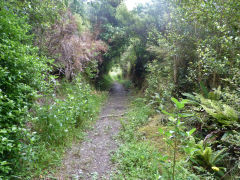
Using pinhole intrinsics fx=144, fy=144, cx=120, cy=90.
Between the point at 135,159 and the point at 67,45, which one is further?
the point at 67,45

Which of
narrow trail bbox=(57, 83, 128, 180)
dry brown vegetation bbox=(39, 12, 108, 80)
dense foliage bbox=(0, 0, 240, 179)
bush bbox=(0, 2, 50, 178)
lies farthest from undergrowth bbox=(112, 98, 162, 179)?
dry brown vegetation bbox=(39, 12, 108, 80)

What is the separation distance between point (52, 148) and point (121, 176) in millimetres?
1491

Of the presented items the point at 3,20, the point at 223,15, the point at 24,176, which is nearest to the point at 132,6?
the point at 223,15

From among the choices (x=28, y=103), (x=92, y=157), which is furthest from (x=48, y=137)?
(x=92, y=157)

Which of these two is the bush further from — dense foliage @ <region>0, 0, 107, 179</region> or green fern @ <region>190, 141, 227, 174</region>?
green fern @ <region>190, 141, 227, 174</region>

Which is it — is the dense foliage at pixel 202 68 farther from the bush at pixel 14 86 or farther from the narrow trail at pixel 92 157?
the bush at pixel 14 86

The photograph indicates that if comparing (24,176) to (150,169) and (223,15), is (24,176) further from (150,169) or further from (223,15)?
(223,15)

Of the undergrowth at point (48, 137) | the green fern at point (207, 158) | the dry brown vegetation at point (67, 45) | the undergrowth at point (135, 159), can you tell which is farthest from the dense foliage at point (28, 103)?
the green fern at point (207, 158)

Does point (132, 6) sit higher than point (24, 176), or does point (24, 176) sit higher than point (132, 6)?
point (132, 6)

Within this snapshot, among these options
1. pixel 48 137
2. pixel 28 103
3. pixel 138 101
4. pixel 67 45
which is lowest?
pixel 138 101

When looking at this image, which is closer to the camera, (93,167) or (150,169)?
(150,169)

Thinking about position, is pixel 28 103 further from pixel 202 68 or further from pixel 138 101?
pixel 138 101

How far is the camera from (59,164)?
2637 mm

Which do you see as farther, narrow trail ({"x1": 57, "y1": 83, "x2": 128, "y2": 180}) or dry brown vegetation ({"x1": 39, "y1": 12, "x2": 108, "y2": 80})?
dry brown vegetation ({"x1": 39, "y1": 12, "x2": 108, "y2": 80})
